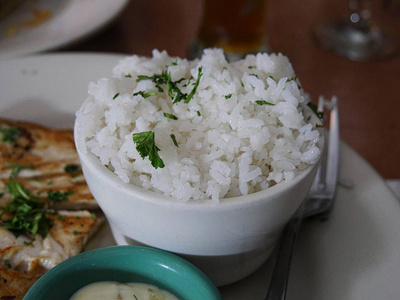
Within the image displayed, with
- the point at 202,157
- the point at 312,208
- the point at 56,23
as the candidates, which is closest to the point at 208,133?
the point at 202,157

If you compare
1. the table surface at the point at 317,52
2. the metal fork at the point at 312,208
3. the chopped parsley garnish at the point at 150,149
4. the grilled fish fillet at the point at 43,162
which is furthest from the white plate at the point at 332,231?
the chopped parsley garnish at the point at 150,149

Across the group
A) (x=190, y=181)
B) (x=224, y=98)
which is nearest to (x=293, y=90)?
(x=224, y=98)

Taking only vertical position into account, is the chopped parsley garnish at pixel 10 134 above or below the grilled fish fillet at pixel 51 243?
above

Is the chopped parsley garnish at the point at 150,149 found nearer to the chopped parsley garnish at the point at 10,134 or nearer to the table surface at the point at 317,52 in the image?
the chopped parsley garnish at the point at 10,134

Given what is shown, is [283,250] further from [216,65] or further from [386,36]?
[386,36]

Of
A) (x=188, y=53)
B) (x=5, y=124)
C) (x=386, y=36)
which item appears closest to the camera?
(x=5, y=124)

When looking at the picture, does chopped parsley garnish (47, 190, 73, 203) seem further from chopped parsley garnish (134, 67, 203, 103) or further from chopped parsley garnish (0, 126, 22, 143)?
chopped parsley garnish (134, 67, 203, 103)
